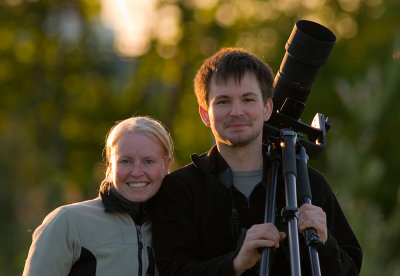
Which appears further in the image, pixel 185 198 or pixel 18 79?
pixel 18 79

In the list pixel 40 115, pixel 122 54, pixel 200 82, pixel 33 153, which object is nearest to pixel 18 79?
pixel 40 115

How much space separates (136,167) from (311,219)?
0.96m

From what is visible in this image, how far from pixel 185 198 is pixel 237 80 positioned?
0.62m

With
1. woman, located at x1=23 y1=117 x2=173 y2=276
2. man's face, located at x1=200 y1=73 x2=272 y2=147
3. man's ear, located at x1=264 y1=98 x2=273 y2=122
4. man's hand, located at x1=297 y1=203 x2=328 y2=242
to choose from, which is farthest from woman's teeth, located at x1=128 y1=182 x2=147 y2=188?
man's hand, located at x1=297 y1=203 x2=328 y2=242

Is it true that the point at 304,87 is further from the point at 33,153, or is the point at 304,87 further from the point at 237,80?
the point at 33,153

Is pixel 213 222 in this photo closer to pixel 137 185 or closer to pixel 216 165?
pixel 216 165

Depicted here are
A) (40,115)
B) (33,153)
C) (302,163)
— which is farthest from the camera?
(40,115)

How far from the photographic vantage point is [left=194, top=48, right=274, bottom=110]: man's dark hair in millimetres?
4090

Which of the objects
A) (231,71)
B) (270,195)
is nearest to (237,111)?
(231,71)

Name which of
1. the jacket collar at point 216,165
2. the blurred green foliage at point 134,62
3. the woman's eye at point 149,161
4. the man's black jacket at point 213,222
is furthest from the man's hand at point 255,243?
the blurred green foliage at point 134,62

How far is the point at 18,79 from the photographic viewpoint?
99.6ft

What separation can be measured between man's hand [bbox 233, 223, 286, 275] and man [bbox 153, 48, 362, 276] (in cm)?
11

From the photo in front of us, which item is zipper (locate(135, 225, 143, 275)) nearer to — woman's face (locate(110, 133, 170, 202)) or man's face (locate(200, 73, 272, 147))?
woman's face (locate(110, 133, 170, 202))

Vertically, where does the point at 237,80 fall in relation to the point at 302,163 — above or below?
above
